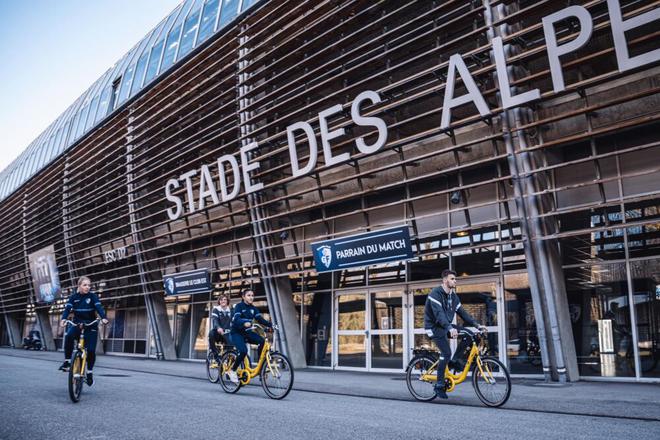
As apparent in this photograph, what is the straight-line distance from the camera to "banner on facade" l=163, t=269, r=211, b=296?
55.8 feet

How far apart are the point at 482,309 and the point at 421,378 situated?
4.73 metres

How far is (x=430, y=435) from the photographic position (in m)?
5.20

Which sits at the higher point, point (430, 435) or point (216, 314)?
point (216, 314)

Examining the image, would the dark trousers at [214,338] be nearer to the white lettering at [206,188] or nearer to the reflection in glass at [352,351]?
the reflection in glass at [352,351]

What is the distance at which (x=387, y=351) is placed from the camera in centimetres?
1338

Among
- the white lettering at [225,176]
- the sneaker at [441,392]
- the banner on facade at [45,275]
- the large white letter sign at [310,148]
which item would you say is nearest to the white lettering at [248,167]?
the white lettering at [225,176]

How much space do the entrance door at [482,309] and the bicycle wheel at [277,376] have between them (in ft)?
17.6

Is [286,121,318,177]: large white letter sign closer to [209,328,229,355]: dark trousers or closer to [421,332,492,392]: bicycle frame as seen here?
[209,328,229,355]: dark trousers

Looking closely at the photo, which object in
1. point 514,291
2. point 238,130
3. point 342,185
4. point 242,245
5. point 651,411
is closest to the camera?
point 651,411

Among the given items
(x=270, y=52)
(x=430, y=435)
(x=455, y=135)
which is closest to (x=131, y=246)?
(x=270, y=52)

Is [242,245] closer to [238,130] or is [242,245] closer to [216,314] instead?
[238,130]

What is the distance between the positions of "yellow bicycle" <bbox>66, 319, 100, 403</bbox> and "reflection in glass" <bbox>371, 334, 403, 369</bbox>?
7.49 metres

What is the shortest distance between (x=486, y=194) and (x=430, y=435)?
7.86 meters

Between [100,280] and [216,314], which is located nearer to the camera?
[216,314]
